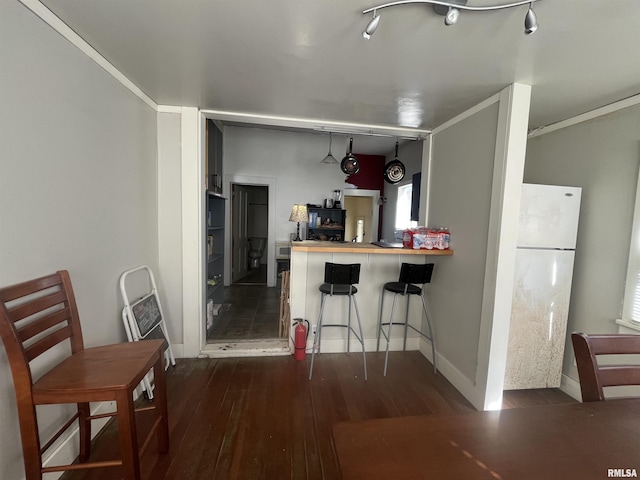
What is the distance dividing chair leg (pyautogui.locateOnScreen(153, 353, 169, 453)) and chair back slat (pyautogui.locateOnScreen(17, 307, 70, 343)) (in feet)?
1.65

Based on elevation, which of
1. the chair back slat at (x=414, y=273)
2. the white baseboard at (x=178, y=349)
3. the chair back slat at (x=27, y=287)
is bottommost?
the white baseboard at (x=178, y=349)

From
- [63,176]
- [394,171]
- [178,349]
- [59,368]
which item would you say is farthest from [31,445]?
[394,171]

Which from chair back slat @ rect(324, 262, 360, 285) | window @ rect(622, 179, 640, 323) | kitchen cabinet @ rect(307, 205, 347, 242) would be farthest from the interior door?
window @ rect(622, 179, 640, 323)

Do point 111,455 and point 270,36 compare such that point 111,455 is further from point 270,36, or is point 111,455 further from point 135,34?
point 270,36

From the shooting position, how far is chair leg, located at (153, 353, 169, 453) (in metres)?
1.46

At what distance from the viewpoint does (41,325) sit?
114 centimetres

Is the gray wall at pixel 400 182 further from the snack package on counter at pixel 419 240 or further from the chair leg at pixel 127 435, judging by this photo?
the chair leg at pixel 127 435

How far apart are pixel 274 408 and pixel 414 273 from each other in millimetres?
1586

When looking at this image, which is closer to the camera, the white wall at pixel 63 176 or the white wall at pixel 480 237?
the white wall at pixel 63 176

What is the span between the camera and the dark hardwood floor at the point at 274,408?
1.46 m

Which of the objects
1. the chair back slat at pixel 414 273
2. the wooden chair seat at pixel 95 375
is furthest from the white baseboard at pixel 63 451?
the chair back slat at pixel 414 273

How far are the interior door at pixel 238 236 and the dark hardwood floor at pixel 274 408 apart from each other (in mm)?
2832

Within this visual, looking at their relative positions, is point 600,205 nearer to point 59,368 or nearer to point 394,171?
point 394,171

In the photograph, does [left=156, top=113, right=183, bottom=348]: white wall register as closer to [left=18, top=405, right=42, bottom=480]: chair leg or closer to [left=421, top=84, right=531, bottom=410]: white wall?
[left=18, top=405, right=42, bottom=480]: chair leg
